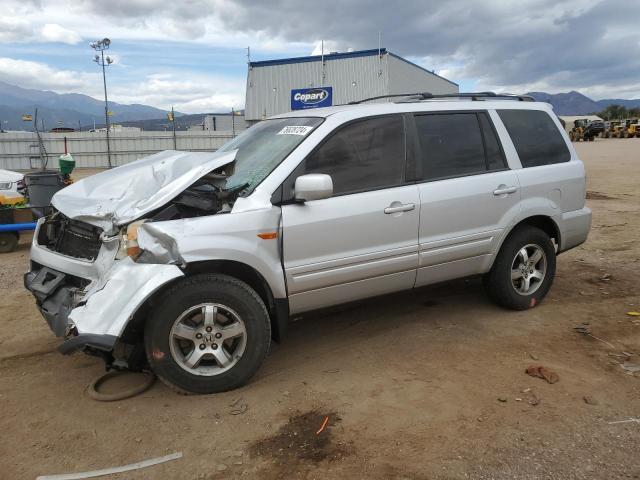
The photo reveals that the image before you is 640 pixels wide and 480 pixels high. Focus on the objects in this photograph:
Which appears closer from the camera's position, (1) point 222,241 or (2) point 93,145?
(1) point 222,241

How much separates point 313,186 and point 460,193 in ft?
4.67

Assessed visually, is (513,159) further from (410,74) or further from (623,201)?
(410,74)

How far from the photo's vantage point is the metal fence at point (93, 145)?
2517 centimetres

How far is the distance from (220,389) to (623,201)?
11120mm

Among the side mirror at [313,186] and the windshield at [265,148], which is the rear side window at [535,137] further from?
the side mirror at [313,186]

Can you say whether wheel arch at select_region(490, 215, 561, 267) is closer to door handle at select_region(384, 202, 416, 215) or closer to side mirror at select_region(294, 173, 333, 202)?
door handle at select_region(384, 202, 416, 215)

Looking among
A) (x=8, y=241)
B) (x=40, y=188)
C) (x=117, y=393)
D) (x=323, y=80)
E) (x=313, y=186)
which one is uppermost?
(x=323, y=80)

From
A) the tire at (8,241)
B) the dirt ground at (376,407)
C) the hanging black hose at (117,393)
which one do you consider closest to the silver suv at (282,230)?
the hanging black hose at (117,393)

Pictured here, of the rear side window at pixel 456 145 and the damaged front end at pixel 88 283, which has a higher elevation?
the rear side window at pixel 456 145

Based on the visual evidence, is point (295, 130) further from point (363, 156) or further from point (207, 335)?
point (207, 335)

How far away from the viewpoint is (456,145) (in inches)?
169

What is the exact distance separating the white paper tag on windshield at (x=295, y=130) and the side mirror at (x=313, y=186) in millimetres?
509

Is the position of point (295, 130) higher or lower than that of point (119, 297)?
higher

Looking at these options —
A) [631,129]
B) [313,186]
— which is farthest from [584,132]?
[313,186]
